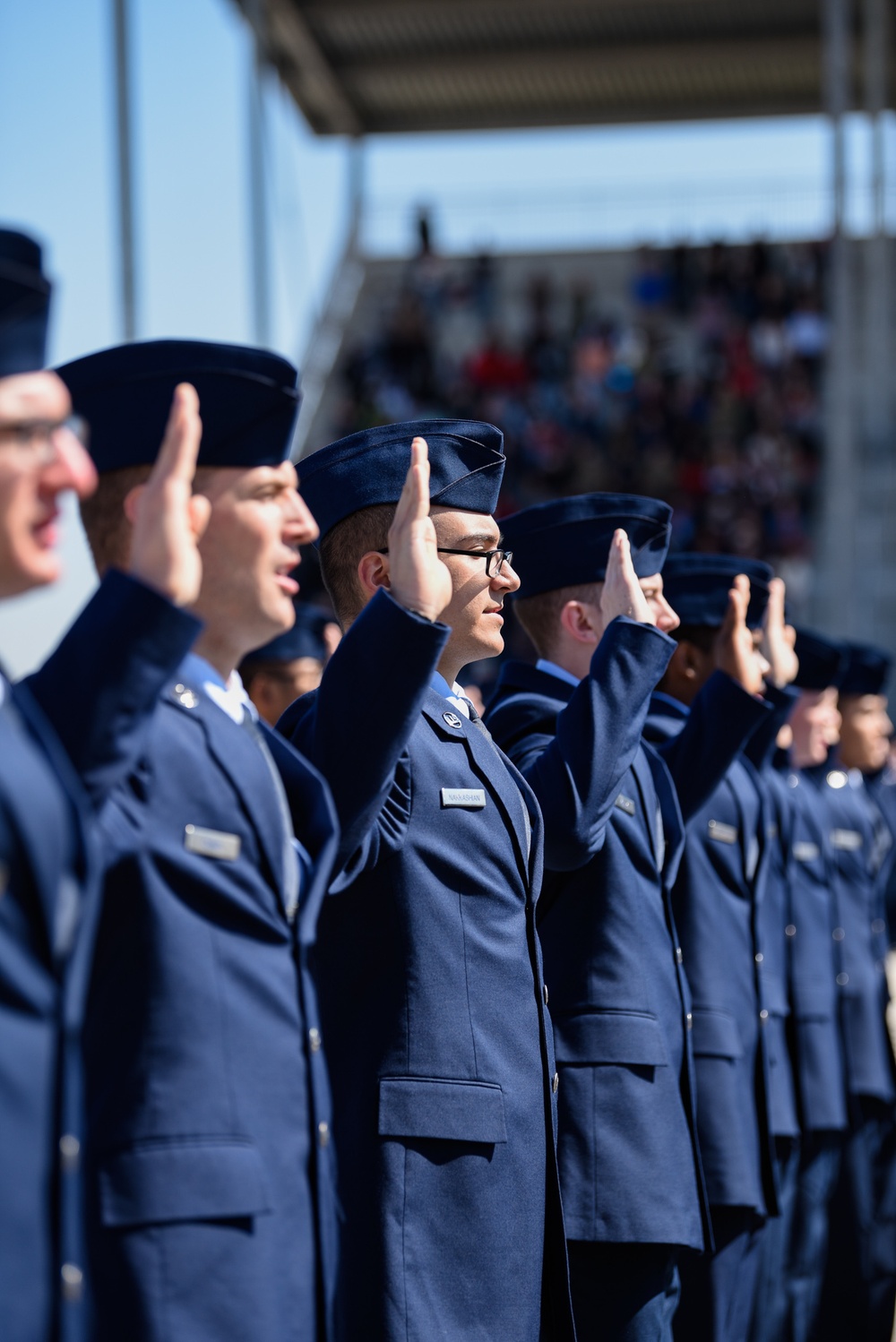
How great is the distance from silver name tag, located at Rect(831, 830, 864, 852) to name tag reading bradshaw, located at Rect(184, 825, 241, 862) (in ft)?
14.1

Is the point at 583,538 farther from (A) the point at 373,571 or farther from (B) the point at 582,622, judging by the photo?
(A) the point at 373,571

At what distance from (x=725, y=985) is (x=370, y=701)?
2045mm

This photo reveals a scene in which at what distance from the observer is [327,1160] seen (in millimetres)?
2363

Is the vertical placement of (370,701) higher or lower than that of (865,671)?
higher

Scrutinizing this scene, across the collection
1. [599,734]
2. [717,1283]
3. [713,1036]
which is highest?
[599,734]

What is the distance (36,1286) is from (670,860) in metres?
2.34

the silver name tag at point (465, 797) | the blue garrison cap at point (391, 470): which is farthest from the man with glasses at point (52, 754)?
the blue garrison cap at point (391, 470)

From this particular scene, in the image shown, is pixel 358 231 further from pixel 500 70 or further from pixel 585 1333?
pixel 585 1333

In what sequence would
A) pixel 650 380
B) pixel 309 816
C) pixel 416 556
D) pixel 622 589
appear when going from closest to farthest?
1. pixel 309 816
2. pixel 416 556
3. pixel 622 589
4. pixel 650 380

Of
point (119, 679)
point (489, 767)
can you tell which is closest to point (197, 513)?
point (119, 679)

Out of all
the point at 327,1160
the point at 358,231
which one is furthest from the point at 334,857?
the point at 358,231

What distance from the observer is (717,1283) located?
14.1ft

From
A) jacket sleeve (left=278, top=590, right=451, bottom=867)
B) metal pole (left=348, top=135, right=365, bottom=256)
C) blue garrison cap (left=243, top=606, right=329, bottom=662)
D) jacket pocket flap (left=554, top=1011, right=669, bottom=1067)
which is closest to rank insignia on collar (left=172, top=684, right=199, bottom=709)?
jacket sleeve (left=278, top=590, right=451, bottom=867)

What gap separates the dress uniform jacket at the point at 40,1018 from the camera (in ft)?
6.15
